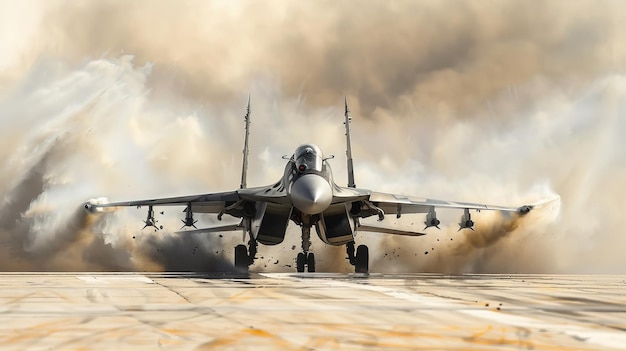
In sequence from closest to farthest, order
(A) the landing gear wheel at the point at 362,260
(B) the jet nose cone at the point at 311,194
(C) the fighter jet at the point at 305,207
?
(B) the jet nose cone at the point at 311,194 < (C) the fighter jet at the point at 305,207 < (A) the landing gear wheel at the point at 362,260

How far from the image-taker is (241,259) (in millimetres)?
31078

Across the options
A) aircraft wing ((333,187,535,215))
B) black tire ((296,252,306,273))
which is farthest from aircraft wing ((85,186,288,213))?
black tire ((296,252,306,273))

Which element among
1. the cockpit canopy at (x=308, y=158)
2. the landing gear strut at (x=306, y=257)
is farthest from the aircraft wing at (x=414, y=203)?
the cockpit canopy at (x=308, y=158)

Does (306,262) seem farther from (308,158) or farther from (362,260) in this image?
(308,158)

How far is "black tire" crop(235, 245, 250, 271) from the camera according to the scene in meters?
31.1

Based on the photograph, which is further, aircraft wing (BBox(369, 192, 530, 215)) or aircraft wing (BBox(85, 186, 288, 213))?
aircraft wing (BBox(369, 192, 530, 215))

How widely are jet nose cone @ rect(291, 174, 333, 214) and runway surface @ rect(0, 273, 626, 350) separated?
9.02m

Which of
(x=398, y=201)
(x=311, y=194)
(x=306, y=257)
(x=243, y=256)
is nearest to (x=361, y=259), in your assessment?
(x=306, y=257)

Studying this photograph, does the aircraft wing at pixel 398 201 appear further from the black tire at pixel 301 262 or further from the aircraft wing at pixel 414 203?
the black tire at pixel 301 262

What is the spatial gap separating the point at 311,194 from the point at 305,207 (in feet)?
1.77

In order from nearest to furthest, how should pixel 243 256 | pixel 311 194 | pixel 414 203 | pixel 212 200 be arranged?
pixel 311 194, pixel 212 200, pixel 414 203, pixel 243 256

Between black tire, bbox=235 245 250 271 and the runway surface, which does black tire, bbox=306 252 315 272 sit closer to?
black tire, bbox=235 245 250 271

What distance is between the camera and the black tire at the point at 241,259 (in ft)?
102

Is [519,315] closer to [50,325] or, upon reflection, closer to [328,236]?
[50,325]
